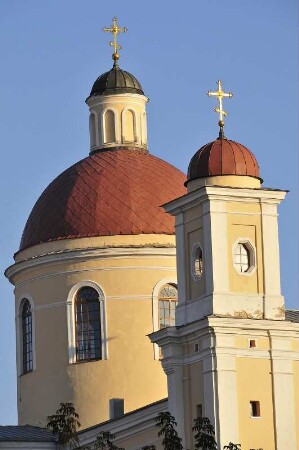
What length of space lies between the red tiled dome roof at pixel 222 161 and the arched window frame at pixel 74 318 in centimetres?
809

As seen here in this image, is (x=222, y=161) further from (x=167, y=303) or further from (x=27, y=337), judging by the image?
(x=27, y=337)

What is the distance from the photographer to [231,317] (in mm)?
59875

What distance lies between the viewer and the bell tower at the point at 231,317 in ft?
196

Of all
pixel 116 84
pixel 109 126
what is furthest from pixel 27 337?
pixel 116 84

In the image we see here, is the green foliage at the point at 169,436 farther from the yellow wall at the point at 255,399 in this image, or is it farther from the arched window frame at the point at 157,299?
the arched window frame at the point at 157,299

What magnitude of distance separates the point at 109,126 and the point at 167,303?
6.13 m

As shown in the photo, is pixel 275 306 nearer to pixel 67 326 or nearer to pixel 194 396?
pixel 194 396

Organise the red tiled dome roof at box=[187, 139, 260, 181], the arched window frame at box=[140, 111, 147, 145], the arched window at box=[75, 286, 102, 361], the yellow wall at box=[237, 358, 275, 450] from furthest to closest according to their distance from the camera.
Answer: the arched window frame at box=[140, 111, 147, 145] → the arched window at box=[75, 286, 102, 361] → the red tiled dome roof at box=[187, 139, 260, 181] → the yellow wall at box=[237, 358, 275, 450]

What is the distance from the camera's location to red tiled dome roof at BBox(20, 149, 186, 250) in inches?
2719

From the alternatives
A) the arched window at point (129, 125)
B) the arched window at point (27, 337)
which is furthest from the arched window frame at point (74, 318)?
the arched window at point (129, 125)

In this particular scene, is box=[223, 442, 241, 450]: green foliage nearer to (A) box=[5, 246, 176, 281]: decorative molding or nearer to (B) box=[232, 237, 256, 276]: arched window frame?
(B) box=[232, 237, 256, 276]: arched window frame

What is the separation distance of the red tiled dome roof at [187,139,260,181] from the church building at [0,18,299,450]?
4 centimetres

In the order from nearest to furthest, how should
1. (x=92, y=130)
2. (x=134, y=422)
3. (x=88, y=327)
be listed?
(x=134, y=422) → (x=88, y=327) → (x=92, y=130)

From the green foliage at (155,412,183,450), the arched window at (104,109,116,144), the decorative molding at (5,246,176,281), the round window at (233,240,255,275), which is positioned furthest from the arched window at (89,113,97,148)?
the green foliage at (155,412,183,450)
